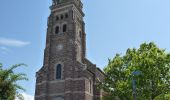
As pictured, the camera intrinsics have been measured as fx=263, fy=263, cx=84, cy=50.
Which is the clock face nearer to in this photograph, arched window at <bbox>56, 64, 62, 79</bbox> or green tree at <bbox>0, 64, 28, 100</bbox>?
arched window at <bbox>56, 64, 62, 79</bbox>

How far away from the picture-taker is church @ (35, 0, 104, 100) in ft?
135

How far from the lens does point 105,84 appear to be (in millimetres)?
31938

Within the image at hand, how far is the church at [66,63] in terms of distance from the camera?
41062mm

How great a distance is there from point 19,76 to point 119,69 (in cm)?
1551

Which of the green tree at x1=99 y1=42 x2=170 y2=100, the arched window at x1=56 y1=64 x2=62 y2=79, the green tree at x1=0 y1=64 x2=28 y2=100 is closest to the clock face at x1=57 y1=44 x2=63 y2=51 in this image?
the arched window at x1=56 y1=64 x2=62 y2=79

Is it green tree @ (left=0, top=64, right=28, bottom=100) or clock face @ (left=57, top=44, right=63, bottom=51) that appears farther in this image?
clock face @ (left=57, top=44, right=63, bottom=51)

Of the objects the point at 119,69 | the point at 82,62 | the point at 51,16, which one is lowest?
the point at 119,69

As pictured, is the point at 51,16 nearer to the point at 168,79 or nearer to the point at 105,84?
the point at 105,84

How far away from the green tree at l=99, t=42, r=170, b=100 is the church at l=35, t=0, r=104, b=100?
440 inches

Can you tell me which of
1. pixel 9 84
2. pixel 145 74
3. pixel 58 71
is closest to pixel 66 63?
pixel 58 71

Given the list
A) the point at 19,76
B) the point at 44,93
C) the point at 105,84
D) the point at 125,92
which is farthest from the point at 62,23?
the point at 19,76

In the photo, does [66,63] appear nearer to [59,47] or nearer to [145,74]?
[59,47]

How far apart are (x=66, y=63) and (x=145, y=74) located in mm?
19177

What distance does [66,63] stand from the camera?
4319 centimetres
